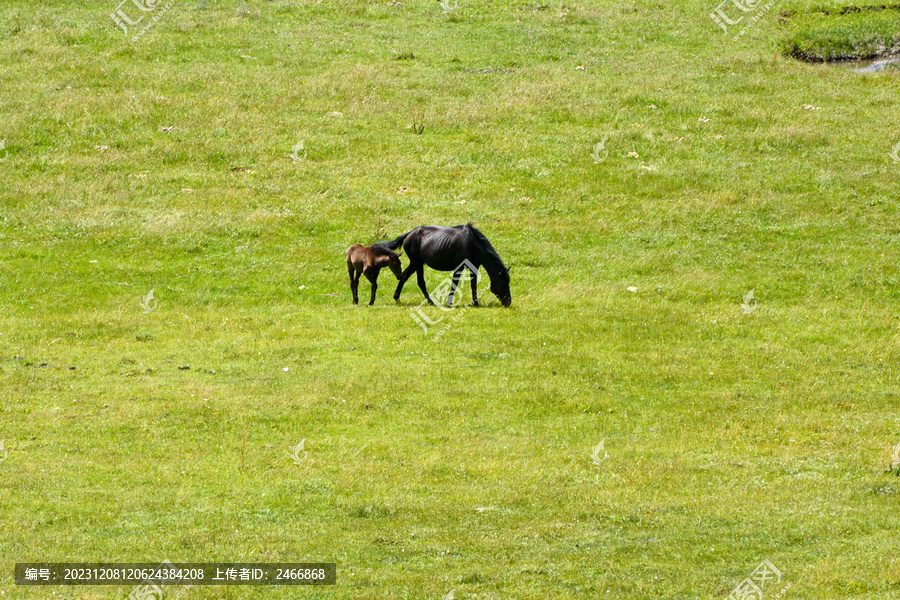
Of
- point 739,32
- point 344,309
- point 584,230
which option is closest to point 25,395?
point 344,309

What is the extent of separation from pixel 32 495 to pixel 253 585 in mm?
5182

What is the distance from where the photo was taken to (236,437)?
61.7ft

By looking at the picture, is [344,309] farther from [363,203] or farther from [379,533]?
[379,533]

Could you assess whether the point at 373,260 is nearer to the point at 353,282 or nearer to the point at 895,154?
the point at 353,282
